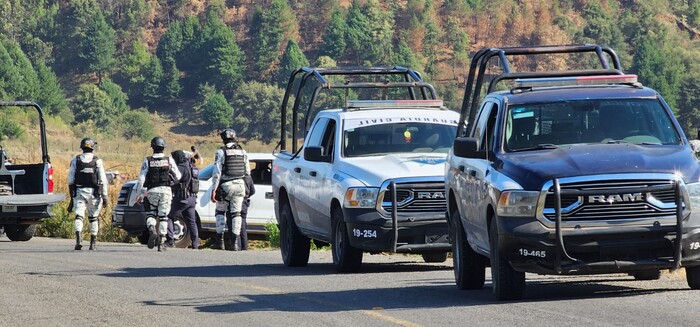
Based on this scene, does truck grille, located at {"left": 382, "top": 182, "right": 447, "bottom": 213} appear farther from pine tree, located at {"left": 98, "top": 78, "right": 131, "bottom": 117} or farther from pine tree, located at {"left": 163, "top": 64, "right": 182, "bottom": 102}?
pine tree, located at {"left": 163, "top": 64, "right": 182, "bottom": 102}

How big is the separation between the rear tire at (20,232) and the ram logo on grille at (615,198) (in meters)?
17.9

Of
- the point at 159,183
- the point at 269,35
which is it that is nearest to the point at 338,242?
the point at 159,183

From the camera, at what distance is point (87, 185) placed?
24469 millimetres

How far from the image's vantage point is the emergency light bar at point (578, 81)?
14.1 metres

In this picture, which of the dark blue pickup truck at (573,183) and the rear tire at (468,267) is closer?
the dark blue pickup truck at (573,183)

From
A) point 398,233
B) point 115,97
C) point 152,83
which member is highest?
point 398,233

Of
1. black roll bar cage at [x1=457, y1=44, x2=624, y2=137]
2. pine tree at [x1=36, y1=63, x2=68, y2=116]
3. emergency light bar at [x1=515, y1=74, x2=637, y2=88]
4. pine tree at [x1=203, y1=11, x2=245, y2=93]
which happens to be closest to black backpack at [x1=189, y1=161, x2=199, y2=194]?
black roll bar cage at [x1=457, y1=44, x2=624, y2=137]

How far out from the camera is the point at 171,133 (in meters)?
139

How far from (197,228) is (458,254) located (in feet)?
39.7

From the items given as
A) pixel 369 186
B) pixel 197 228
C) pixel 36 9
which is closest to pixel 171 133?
pixel 36 9

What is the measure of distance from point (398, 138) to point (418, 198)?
163 cm

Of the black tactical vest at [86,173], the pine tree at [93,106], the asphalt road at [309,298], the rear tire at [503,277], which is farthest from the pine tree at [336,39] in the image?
the rear tire at [503,277]

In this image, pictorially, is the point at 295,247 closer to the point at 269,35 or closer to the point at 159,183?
the point at 159,183

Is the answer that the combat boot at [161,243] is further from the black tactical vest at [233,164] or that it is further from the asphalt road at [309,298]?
the asphalt road at [309,298]
